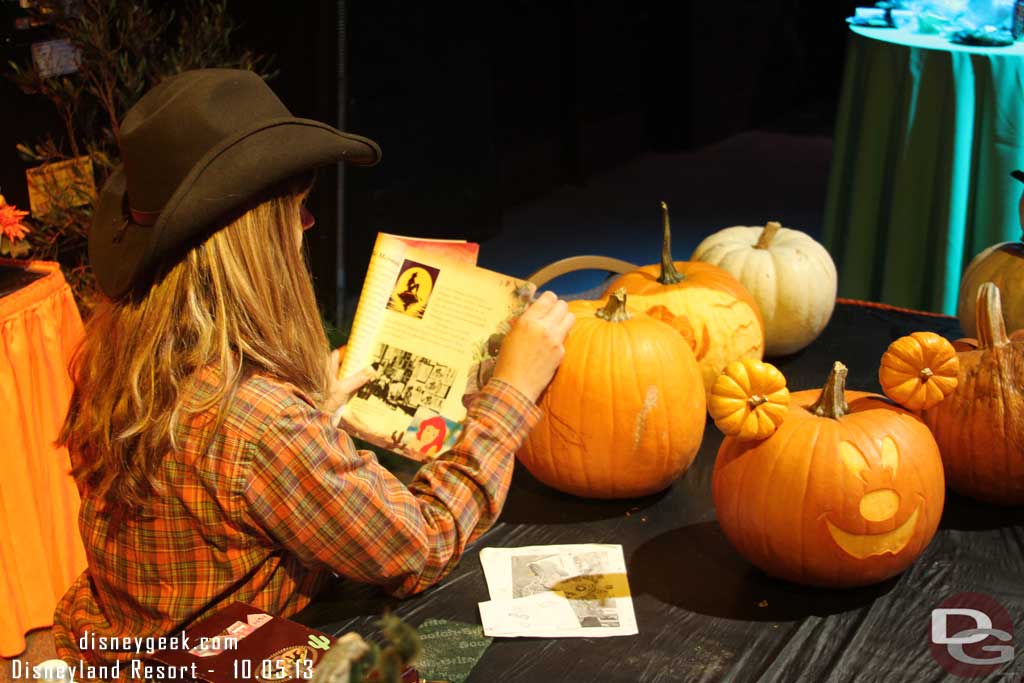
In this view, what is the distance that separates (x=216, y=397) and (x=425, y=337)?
0.42 m

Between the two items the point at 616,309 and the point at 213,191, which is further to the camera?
the point at 616,309

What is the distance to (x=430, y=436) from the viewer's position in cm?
163

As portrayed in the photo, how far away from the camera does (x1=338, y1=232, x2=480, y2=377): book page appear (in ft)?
5.35

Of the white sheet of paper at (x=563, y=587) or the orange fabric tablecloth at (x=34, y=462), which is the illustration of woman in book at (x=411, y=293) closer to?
the white sheet of paper at (x=563, y=587)

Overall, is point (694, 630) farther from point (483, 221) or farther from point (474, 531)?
point (483, 221)

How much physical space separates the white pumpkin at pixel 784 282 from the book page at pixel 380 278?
0.98m

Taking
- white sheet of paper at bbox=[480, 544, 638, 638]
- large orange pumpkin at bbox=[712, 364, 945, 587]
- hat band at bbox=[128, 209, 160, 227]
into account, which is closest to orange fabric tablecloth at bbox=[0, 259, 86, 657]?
hat band at bbox=[128, 209, 160, 227]

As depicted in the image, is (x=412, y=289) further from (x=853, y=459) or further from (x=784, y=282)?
(x=784, y=282)

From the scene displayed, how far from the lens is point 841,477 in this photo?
1.56 meters

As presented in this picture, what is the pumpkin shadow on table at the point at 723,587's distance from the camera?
1547 millimetres

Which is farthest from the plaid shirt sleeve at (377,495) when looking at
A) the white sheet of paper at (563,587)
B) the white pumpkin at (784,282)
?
the white pumpkin at (784,282)

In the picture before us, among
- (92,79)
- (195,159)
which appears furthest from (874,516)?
(92,79)

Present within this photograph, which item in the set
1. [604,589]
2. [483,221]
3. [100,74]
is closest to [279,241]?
[604,589]

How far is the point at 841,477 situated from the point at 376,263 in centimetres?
76
